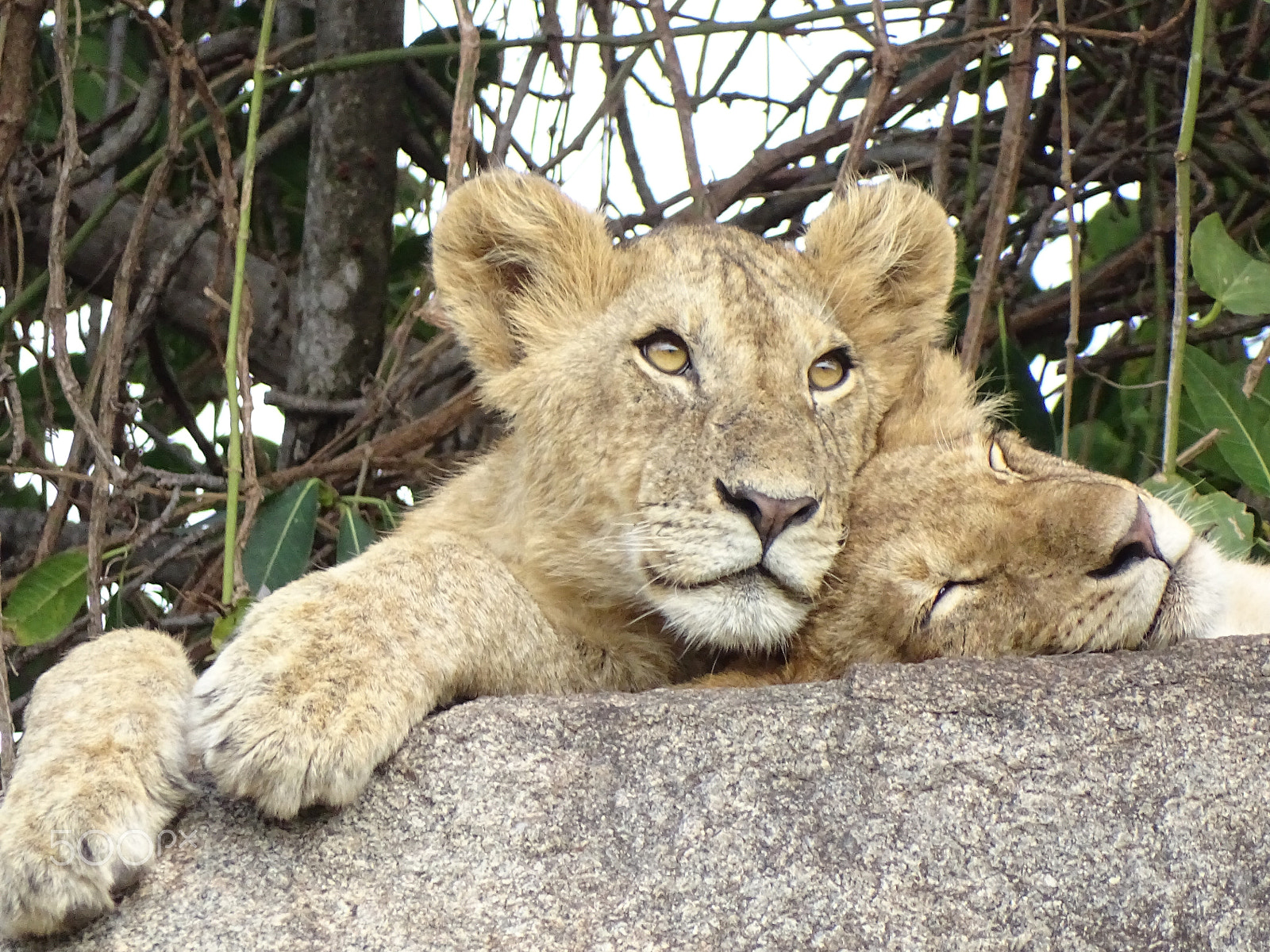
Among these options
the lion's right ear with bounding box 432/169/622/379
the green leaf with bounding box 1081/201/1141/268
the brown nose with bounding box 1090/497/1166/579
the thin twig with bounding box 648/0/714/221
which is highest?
the thin twig with bounding box 648/0/714/221

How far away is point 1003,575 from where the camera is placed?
7.65 ft

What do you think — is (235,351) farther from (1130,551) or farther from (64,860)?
(1130,551)

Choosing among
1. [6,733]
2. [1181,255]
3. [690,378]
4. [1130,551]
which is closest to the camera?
[1130,551]

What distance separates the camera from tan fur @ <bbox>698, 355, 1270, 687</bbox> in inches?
89.1

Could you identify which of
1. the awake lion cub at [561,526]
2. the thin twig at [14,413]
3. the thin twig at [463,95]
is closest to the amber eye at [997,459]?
the awake lion cub at [561,526]

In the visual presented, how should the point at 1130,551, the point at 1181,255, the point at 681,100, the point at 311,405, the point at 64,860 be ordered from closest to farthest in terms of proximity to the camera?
the point at 64,860 → the point at 1130,551 → the point at 1181,255 → the point at 681,100 → the point at 311,405

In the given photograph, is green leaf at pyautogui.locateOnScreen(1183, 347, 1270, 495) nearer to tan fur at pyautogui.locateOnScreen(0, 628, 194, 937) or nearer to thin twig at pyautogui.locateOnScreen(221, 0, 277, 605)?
thin twig at pyautogui.locateOnScreen(221, 0, 277, 605)

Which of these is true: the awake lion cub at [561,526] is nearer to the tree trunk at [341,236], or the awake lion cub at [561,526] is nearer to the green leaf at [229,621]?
the green leaf at [229,621]

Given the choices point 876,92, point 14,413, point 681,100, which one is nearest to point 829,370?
point 876,92

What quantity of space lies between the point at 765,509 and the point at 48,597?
189 cm

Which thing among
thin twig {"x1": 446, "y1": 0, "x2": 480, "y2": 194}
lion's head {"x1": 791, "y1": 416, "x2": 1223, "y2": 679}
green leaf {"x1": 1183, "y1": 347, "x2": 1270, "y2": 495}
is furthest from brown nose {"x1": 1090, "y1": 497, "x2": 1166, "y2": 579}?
thin twig {"x1": 446, "y1": 0, "x2": 480, "y2": 194}

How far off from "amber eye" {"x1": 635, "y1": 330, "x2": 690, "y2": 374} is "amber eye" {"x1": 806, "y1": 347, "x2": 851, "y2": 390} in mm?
245

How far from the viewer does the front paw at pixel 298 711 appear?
192 cm

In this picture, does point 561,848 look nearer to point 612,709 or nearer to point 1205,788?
point 612,709
